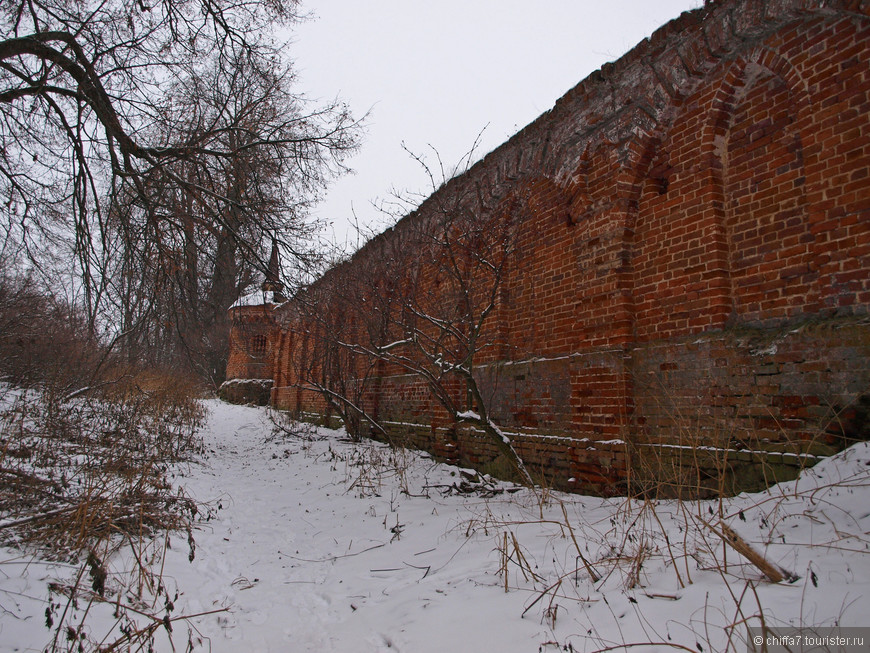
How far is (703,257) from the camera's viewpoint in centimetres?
445

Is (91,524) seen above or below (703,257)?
below

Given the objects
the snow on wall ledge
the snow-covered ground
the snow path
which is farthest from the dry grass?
the snow on wall ledge

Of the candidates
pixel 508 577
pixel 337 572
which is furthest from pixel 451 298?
pixel 508 577

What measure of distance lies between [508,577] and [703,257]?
3.16 meters

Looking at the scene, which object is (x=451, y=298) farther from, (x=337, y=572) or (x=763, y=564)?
(x=763, y=564)

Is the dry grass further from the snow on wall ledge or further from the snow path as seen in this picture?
the snow on wall ledge

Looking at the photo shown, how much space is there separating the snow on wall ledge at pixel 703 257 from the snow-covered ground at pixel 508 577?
0.47 m

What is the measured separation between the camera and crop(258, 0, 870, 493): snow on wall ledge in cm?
361

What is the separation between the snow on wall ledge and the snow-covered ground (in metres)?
0.47

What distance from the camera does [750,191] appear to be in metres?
4.28

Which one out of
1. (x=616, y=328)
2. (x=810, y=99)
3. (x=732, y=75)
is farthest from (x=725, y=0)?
(x=616, y=328)

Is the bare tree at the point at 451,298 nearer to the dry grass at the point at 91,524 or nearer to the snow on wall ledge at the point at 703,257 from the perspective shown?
the snow on wall ledge at the point at 703,257

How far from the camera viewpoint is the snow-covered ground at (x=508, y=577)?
2.18 metres

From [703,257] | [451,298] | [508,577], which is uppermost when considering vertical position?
[451,298]
